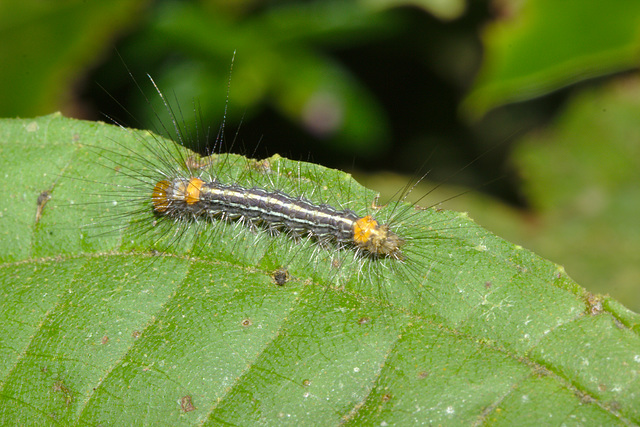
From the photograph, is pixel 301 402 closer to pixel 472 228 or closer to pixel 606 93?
pixel 472 228

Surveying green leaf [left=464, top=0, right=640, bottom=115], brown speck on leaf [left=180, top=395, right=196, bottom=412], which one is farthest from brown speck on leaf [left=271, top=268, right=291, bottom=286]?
green leaf [left=464, top=0, right=640, bottom=115]

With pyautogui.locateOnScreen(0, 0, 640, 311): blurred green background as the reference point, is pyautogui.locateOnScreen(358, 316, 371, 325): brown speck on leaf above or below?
below

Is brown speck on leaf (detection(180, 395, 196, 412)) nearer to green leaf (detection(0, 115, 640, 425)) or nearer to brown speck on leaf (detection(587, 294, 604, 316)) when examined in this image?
green leaf (detection(0, 115, 640, 425))

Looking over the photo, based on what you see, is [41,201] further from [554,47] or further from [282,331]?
[554,47]

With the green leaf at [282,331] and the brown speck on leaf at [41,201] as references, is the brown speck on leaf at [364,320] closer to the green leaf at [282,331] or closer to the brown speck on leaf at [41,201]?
the green leaf at [282,331]

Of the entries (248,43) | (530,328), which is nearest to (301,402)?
(530,328)

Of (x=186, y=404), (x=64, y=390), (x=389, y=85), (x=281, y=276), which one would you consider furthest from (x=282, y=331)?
(x=389, y=85)
